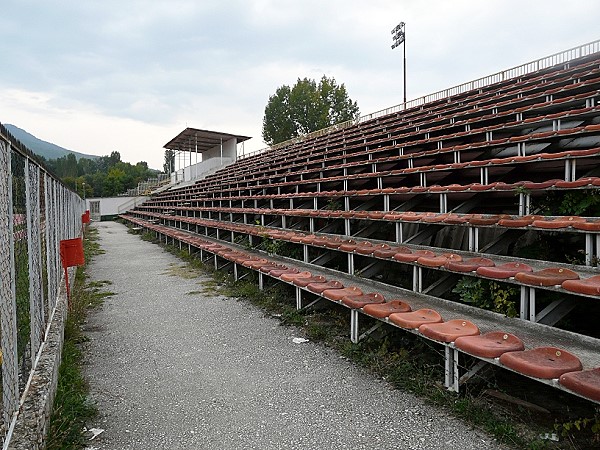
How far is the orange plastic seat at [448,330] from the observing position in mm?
3059

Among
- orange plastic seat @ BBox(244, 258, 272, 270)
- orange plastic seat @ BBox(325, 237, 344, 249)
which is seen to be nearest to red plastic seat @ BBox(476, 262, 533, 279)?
orange plastic seat @ BBox(325, 237, 344, 249)

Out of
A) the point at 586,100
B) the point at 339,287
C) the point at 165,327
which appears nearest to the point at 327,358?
the point at 339,287

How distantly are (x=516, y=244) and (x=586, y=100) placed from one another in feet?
10.5

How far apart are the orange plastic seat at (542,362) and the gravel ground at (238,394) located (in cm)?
47

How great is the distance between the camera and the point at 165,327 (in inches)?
208

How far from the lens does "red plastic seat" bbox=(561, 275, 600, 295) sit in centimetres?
275

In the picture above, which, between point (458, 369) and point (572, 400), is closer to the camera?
point (572, 400)

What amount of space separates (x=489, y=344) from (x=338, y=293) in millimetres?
1943

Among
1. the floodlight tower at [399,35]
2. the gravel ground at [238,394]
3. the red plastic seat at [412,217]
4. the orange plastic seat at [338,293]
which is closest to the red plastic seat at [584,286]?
the gravel ground at [238,394]

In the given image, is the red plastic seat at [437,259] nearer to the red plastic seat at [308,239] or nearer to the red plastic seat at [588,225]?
the red plastic seat at [588,225]

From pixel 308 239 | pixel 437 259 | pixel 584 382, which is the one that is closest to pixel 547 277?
pixel 584 382

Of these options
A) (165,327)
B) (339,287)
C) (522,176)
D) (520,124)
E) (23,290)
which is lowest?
(165,327)

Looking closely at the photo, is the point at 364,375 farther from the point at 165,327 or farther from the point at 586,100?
the point at 586,100

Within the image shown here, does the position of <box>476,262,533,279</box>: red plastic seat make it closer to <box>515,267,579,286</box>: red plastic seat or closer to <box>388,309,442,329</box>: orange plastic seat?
<box>515,267,579,286</box>: red plastic seat
